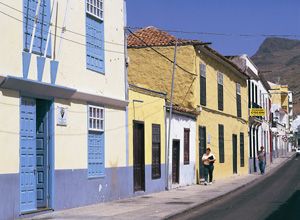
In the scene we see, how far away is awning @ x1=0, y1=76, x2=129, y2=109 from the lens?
1265 cm

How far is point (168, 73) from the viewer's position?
89.9ft

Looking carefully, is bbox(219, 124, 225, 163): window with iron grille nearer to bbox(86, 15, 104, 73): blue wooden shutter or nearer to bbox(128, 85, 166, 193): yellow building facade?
bbox(128, 85, 166, 193): yellow building facade

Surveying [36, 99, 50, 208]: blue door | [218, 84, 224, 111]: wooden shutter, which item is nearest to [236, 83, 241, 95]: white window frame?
[218, 84, 224, 111]: wooden shutter

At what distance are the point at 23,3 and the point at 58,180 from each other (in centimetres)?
434

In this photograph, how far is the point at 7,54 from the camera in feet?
41.6

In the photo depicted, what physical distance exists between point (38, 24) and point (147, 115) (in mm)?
7457

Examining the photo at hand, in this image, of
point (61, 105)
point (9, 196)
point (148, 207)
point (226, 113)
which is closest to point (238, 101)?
point (226, 113)

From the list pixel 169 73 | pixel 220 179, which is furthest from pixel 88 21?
pixel 220 179

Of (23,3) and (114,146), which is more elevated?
(23,3)

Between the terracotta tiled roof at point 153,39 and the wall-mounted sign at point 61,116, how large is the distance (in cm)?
1290

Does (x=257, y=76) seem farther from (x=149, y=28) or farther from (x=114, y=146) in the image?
(x=114, y=146)

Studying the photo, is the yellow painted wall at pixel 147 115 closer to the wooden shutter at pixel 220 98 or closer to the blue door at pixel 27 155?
the blue door at pixel 27 155

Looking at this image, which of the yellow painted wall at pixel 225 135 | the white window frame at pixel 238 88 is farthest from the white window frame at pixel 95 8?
the white window frame at pixel 238 88

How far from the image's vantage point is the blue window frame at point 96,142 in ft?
54.4
